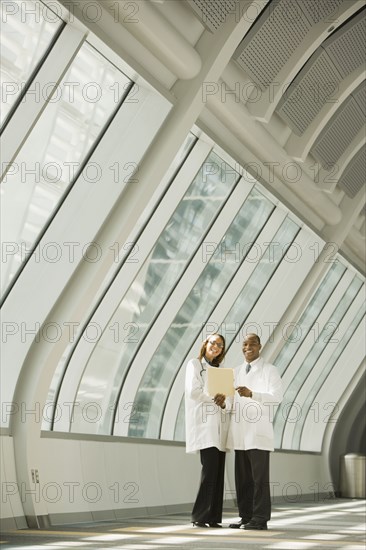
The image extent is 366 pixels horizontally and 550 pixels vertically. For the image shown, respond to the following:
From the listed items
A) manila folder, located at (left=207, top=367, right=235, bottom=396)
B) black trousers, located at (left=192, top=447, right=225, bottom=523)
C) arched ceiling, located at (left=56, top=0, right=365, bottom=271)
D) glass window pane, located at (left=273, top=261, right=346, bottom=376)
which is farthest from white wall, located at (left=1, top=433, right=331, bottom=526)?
glass window pane, located at (left=273, top=261, right=346, bottom=376)

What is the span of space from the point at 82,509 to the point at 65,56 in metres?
4.52

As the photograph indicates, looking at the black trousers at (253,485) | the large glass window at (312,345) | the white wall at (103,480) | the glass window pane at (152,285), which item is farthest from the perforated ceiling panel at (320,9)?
the large glass window at (312,345)

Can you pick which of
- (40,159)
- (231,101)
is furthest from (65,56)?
(231,101)

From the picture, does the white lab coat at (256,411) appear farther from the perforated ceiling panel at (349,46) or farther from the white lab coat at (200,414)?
the perforated ceiling panel at (349,46)

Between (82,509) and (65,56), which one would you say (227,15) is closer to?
(65,56)

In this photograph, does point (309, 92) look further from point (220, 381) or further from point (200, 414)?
point (200, 414)

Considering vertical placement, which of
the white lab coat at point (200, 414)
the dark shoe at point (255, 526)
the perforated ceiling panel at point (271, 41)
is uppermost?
the perforated ceiling panel at point (271, 41)

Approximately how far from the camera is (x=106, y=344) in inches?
459

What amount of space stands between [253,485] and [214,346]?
139 cm

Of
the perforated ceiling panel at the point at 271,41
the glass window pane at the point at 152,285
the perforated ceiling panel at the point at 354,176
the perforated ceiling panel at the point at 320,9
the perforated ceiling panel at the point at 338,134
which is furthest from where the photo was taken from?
the perforated ceiling panel at the point at 354,176

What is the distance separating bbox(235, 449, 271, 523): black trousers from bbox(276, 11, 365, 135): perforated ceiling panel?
4313mm

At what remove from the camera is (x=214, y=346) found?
8.93 m

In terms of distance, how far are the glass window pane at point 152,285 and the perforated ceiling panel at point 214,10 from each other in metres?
2.60

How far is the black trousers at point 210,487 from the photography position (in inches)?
349
